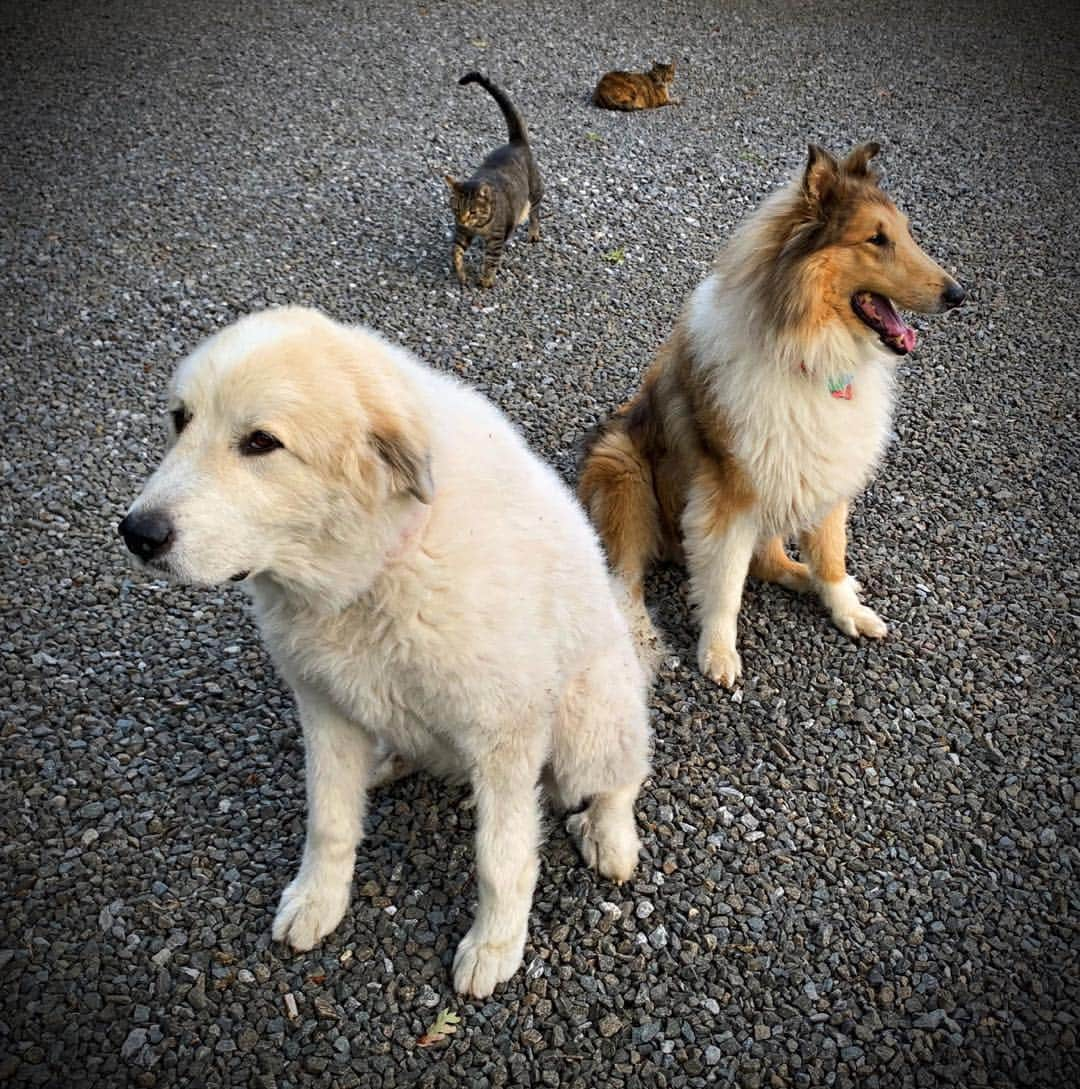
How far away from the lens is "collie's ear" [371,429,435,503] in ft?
5.94

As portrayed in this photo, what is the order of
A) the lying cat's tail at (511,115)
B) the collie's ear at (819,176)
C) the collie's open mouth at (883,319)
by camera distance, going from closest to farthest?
the collie's ear at (819,176), the collie's open mouth at (883,319), the lying cat's tail at (511,115)

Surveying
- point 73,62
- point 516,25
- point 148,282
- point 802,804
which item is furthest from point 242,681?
point 516,25

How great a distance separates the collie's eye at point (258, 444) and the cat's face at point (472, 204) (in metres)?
3.76

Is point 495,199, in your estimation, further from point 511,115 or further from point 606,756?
point 606,756

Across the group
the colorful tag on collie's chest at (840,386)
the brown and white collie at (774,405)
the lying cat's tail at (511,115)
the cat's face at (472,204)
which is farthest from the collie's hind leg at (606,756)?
the lying cat's tail at (511,115)

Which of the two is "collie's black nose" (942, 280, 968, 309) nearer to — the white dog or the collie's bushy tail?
the collie's bushy tail

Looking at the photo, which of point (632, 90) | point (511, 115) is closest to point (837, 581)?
point (511, 115)

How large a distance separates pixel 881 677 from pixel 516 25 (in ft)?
27.2

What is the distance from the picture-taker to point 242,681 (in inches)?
123

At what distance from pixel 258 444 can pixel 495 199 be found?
12.6ft

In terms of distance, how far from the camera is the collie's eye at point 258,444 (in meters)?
1.79

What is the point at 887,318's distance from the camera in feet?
9.95

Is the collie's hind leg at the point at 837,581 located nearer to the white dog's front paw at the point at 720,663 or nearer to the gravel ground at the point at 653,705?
the gravel ground at the point at 653,705

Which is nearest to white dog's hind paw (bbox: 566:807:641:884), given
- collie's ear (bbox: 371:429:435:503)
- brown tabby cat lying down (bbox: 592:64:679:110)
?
collie's ear (bbox: 371:429:435:503)
